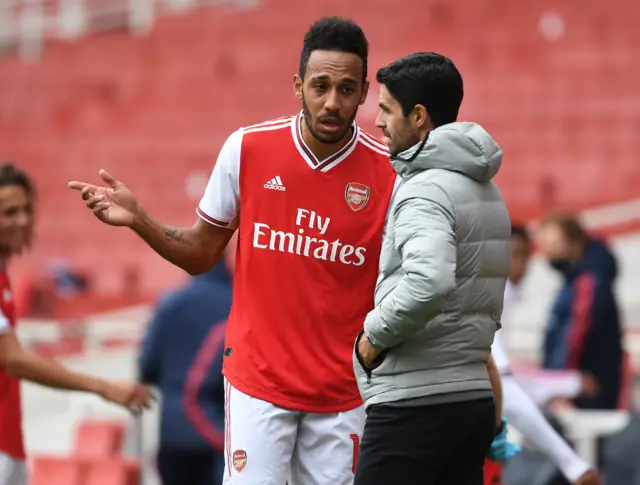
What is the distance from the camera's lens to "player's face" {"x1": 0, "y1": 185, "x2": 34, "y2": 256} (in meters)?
4.94

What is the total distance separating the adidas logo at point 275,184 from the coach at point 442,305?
19.9 inches

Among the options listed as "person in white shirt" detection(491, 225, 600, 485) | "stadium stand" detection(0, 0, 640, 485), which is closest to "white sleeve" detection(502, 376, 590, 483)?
"person in white shirt" detection(491, 225, 600, 485)

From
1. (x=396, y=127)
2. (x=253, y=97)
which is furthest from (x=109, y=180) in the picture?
(x=253, y=97)

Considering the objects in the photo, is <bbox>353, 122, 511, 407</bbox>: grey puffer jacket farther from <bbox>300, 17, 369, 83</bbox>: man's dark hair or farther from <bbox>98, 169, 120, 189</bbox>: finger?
<bbox>98, 169, 120, 189</bbox>: finger

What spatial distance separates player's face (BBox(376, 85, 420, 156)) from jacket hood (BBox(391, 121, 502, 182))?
7cm

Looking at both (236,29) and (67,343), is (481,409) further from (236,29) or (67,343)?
(236,29)

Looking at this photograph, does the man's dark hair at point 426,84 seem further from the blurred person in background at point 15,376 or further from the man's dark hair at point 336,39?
the blurred person in background at point 15,376

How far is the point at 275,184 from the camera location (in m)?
4.16

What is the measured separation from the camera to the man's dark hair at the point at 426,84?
371 cm

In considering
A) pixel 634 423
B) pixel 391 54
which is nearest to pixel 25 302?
pixel 634 423

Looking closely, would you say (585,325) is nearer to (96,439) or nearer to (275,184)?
(96,439)

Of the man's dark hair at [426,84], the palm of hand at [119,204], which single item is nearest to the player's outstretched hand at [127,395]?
the palm of hand at [119,204]

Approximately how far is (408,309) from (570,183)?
47.3ft

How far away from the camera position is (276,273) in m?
4.15
